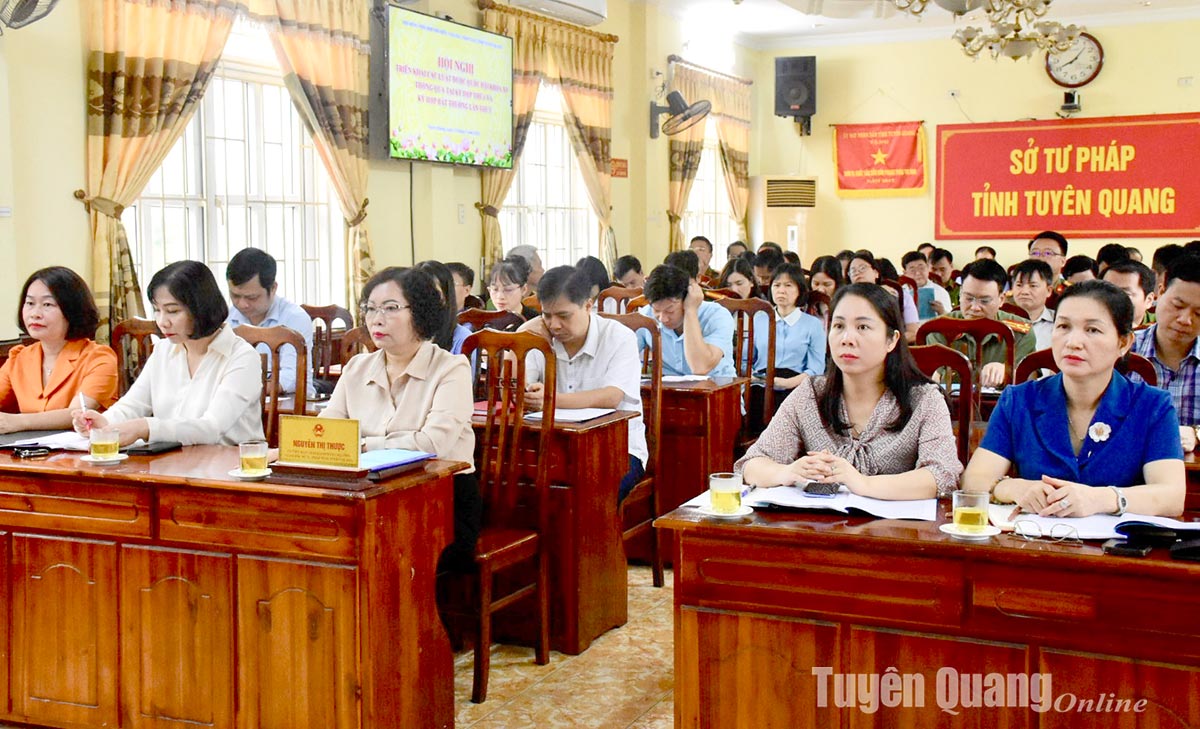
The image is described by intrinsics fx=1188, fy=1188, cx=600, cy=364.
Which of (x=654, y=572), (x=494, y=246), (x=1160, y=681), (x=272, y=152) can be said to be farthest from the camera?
(x=494, y=246)

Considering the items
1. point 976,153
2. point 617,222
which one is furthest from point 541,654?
point 976,153

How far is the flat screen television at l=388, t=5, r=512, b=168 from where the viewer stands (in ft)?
21.8

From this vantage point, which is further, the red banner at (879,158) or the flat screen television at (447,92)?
the red banner at (879,158)

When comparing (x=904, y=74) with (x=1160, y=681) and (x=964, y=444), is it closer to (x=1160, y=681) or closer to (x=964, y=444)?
(x=964, y=444)

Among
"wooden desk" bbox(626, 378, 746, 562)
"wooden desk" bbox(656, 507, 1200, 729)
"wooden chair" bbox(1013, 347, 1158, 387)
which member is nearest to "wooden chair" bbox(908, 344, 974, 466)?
"wooden chair" bbox(1013, 347, 1158, 387)

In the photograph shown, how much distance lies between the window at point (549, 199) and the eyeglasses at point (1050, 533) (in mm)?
6141

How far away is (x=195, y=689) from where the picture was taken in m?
2.63

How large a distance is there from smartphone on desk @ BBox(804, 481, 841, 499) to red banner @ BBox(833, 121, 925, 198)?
375 inches

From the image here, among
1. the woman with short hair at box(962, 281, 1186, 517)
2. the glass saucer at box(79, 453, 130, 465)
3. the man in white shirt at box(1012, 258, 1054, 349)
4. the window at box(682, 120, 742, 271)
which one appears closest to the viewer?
the woman with short hair at box(962, 281, 1186, 517)

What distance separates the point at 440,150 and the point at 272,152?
3.58 feet

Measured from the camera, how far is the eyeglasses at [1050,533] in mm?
2010

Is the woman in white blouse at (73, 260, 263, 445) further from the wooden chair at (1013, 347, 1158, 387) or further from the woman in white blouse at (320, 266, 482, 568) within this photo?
the wooden chair at (1013, 347, 1158, 387)

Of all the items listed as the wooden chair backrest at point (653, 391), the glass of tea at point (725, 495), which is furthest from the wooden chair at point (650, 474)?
the glass of tea at point (725, 495)

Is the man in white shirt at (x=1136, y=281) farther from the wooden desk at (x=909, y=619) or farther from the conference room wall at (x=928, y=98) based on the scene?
the conference room wall at (x=928, y=98)
